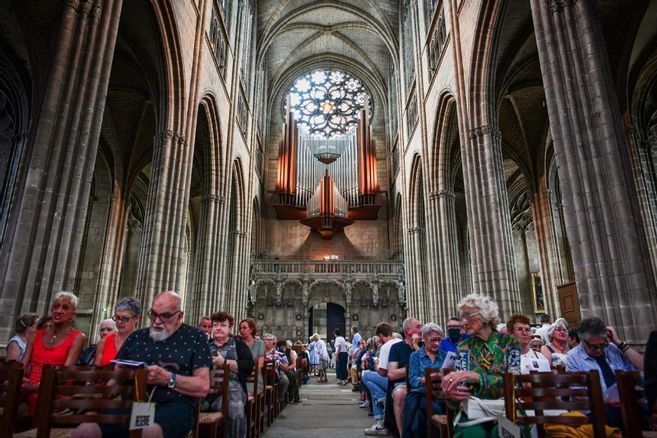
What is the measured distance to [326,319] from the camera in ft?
66.0

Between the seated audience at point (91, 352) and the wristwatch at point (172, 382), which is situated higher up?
the seated audience at point (91, 352)

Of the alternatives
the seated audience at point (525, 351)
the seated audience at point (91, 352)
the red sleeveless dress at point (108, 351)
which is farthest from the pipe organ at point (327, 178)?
the red sleeveless dress at point (108, 351)

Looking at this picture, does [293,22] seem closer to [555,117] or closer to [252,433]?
[555,117]

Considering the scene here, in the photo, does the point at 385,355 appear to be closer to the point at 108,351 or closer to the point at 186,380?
the point at 186,380

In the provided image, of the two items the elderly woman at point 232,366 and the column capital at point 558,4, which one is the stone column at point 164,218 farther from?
the column capital at point 558,4

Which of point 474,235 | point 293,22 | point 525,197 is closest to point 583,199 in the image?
point 474,235

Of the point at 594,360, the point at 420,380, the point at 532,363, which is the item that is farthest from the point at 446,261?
the point at 594,360

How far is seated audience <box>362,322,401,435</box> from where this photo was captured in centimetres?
466

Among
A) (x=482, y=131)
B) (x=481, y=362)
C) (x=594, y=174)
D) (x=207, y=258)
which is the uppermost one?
(x=482, y=131)

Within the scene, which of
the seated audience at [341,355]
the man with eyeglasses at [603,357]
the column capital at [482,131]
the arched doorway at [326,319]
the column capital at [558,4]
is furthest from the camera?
the arched doorway at [326,319]

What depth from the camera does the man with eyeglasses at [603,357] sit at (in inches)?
124

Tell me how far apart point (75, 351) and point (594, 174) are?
6301mm

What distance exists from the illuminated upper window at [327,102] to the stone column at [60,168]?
A: 19.1 m

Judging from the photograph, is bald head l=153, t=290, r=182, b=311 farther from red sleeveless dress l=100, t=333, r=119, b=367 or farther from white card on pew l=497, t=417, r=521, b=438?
white card on pew l=497, t=417, r=521, b=438
